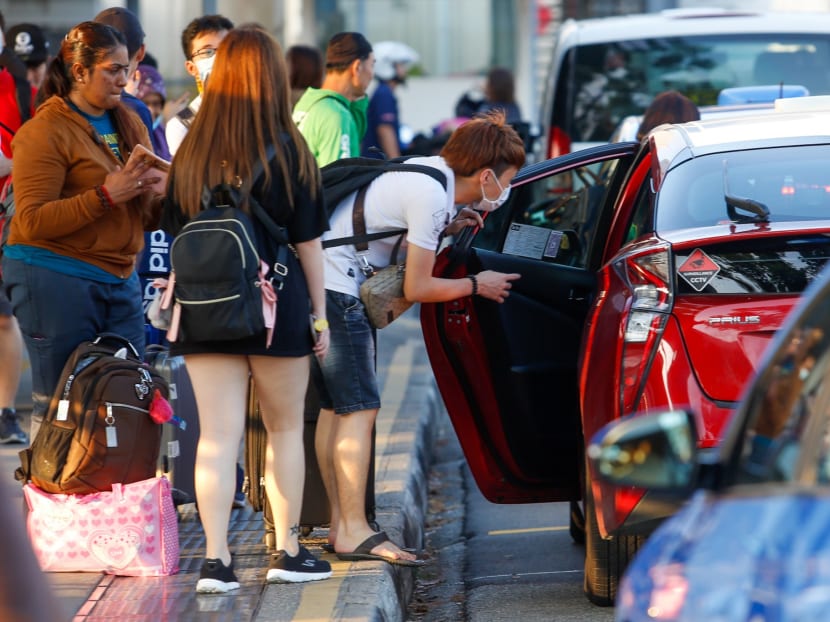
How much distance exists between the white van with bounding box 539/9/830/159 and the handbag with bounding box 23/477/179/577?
20.8ft

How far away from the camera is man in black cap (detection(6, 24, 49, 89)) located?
8.27 metres

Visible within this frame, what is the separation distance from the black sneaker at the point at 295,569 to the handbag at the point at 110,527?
15.4 inches

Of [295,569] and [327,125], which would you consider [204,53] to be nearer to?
[327,125]

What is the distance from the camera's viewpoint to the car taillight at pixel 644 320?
4.82 metres

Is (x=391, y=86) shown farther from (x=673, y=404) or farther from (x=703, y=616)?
(x=703, y=616)

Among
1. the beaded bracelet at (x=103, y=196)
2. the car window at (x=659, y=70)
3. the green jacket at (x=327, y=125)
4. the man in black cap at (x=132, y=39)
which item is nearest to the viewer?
the beaded bracelet at (x=103, y=196)

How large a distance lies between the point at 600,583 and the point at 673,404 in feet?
3.03

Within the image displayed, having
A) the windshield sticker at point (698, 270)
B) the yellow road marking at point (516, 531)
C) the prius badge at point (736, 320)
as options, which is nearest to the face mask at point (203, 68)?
the yellow road marking at point (516, 531)

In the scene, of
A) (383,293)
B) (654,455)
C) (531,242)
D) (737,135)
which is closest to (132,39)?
(383,293)

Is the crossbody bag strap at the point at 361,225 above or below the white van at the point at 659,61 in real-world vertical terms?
above

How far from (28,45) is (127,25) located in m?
2.14

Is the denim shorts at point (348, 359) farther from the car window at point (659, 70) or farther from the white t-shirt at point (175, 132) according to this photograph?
the car window at point (659, 70)

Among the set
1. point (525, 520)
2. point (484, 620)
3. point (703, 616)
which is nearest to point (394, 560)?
point (484, 620)

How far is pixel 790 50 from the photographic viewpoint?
10.8 m
